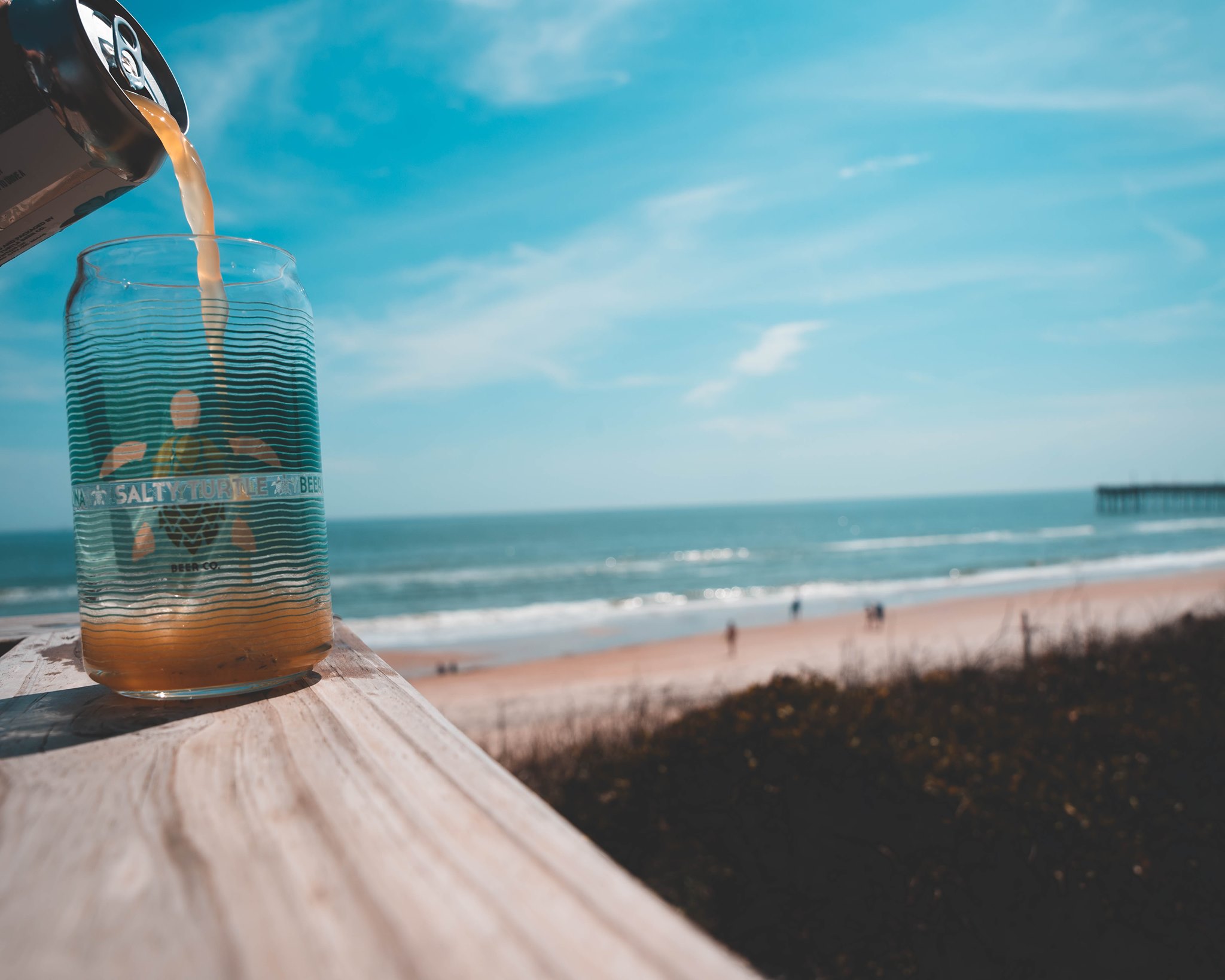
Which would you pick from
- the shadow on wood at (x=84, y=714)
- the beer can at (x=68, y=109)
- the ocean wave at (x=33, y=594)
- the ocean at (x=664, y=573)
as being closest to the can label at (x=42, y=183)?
the beer can at (x=68, y=109)

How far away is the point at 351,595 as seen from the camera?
41.8 meters

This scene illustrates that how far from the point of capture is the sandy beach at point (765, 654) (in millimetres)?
14984

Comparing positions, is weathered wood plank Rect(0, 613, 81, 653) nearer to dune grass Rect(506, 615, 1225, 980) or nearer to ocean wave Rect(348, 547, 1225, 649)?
dune grass Rect(506, 615, 1225, 980)

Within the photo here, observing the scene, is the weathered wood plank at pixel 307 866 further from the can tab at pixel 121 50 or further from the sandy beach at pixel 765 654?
the sandy beach at pixel 765 654

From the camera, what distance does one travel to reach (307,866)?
1.92 ft

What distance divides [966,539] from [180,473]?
73972mm

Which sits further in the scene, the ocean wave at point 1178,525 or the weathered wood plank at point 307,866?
the ocean wave at point 1178,525

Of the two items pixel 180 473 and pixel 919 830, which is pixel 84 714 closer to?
pixel 180 473

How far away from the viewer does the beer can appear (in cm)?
108

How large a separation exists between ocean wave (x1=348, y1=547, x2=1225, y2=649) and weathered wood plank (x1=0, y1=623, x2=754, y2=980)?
1057 inches

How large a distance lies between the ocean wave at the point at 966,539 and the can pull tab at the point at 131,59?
62123mm

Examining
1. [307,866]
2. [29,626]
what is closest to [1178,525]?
[29,626]

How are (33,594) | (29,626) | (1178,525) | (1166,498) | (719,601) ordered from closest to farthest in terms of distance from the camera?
(29,626) → (719,601) → (33,594) → (1178,525) → (1166,498)

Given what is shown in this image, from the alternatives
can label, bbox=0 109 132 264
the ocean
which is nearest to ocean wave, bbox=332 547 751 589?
the ocean
